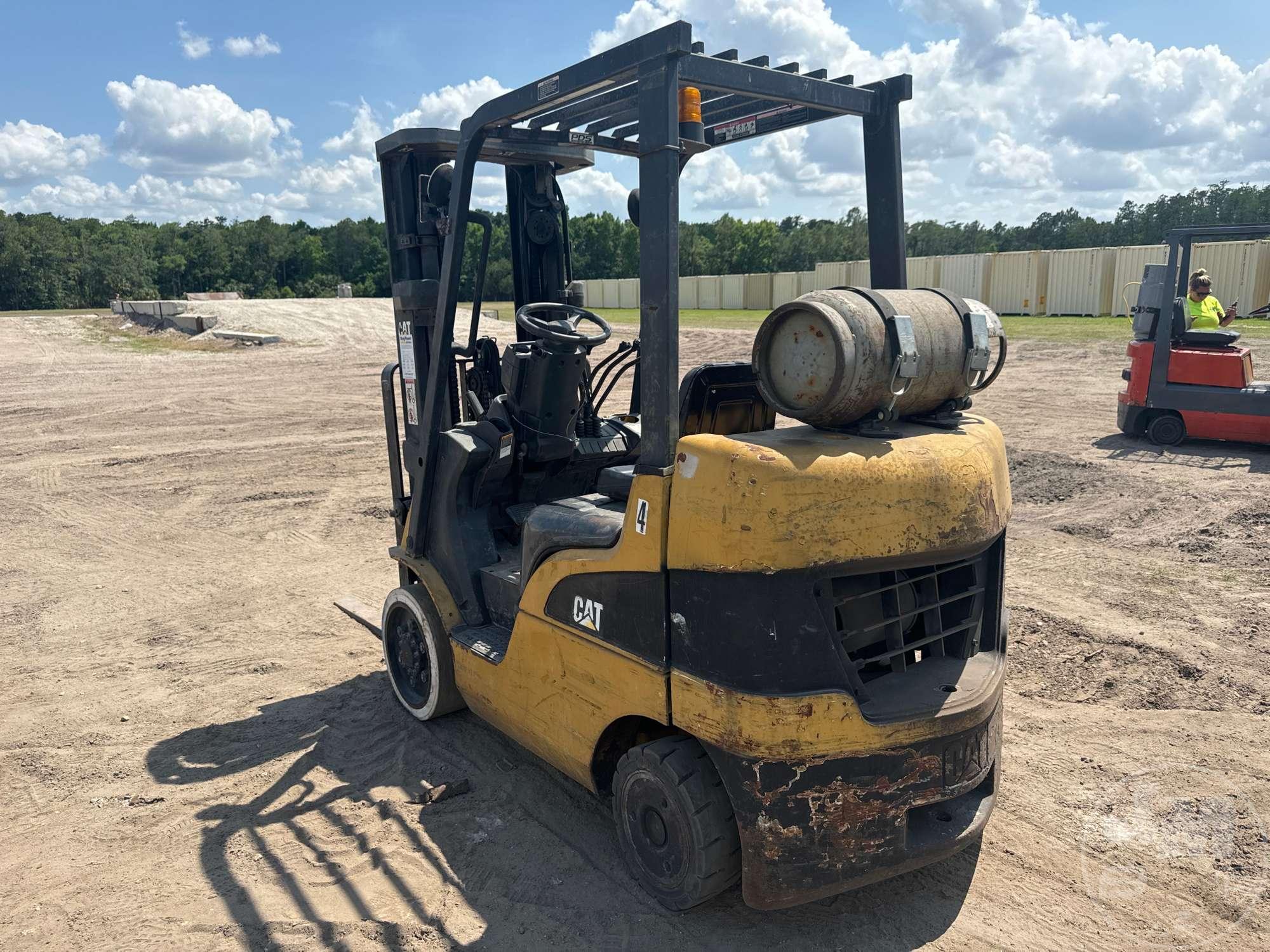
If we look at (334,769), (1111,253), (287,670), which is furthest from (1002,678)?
(1111,253)

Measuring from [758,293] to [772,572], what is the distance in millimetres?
44968

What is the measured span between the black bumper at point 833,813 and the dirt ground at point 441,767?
0.34m

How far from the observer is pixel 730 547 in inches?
111

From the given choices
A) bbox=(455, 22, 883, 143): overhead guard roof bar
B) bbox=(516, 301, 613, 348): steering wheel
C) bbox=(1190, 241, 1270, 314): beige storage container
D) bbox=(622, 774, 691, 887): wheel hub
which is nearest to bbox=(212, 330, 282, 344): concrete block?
bbox=(516, 301, 613, 348): steering wheel

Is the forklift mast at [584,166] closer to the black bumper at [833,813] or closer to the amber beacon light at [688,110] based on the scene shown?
the amber beacon light at [688,110]

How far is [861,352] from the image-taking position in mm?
2777

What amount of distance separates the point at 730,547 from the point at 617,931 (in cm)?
147

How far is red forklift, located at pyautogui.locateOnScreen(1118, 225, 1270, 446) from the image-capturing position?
10828 mm

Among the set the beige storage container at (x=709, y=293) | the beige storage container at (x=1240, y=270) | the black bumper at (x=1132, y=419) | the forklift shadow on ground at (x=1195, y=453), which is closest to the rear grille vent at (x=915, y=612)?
the forklift shadow on ground at (x=1195, y=453)

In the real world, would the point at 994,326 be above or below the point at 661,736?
above

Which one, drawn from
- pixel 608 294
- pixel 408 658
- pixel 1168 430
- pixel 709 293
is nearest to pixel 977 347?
pixel 408 658

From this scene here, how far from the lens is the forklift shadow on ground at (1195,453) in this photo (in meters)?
10.2

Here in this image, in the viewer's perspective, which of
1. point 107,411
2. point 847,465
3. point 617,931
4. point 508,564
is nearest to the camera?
point 847,465

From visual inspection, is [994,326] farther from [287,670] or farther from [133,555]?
[133,555]
